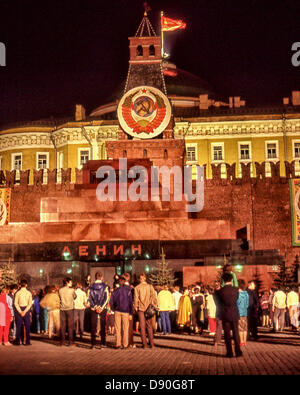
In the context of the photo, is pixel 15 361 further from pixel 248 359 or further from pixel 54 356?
pixel 248 359

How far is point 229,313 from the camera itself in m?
12.4

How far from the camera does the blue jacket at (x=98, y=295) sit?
575 inches

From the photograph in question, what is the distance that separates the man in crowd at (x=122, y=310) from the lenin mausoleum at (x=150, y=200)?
12253mm

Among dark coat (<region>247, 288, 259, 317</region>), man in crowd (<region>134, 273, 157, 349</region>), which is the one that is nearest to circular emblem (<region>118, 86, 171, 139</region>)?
dark coat (<region>247, 288, 259, 317</region>)

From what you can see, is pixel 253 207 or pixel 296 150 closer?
pixel 253 207

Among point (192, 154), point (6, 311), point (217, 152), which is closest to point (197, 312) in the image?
point (6, 311)

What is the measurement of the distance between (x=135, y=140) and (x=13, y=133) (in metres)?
20.4

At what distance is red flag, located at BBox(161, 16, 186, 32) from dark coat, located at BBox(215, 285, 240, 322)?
96.7 ft

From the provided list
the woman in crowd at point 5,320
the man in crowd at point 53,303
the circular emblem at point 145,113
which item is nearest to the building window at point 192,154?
the circular emblem at point 145,113

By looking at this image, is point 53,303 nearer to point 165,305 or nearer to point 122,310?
point 122,310

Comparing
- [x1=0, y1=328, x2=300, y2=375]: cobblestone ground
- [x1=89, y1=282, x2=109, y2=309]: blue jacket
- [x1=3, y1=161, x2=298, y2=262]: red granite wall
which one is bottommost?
[x1=0, y1=328, x2=300, y2=375]: cobblestone ground

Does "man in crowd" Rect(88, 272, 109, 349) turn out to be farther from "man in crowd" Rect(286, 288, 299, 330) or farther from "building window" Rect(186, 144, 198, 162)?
"building window" Rect(186, 144, 198, 162)

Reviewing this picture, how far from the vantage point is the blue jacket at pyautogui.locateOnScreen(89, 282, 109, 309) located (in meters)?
14.6

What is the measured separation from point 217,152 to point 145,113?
1606 centimetres
